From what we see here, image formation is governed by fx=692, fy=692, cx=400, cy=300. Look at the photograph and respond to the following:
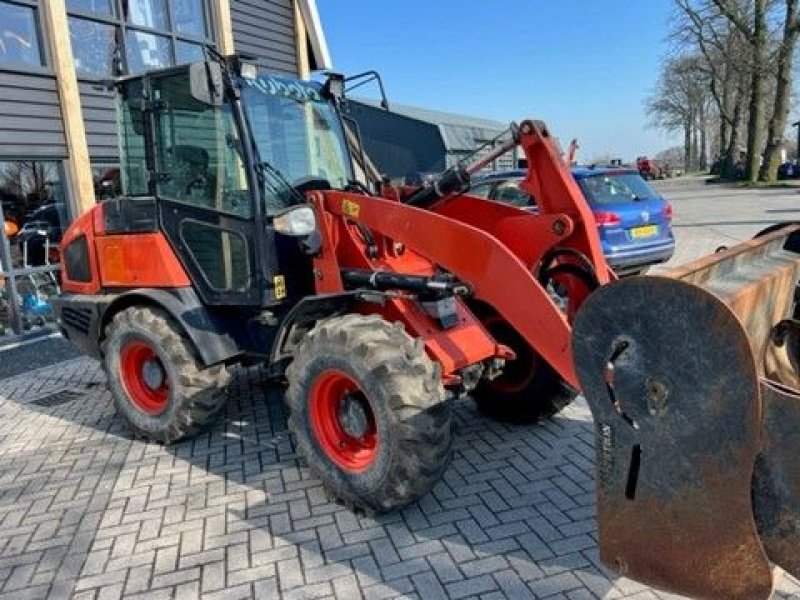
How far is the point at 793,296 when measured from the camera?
334cm

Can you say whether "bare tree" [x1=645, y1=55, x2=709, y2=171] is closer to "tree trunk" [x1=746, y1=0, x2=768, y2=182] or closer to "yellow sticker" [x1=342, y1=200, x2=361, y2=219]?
"tree trunk" [x1=746, y1=0, x2=768, y2=182]

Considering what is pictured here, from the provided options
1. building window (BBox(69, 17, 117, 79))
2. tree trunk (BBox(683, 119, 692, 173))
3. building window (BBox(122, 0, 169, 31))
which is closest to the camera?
building window (BBox(69, 17, 117, 79))

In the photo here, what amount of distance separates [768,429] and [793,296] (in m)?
1.43

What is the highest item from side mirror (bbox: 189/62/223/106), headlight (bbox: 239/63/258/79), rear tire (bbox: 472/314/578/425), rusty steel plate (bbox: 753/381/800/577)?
headlight (bbox: 239/63/258/79)

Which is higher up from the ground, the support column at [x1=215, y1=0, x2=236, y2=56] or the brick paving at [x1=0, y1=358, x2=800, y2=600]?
the support column at [x1=215, y1=0, x2=236, y2=56]

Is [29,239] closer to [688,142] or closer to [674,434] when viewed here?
[674,434]

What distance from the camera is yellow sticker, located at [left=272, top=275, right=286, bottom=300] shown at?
4.29 metres

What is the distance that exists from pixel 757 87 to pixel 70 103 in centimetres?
3086

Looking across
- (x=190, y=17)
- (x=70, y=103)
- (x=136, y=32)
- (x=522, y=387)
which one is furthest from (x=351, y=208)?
(x=190, y=17)

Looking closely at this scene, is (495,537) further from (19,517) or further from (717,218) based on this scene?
(717,218)

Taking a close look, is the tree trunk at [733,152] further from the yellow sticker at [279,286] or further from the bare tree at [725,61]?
the yellow sticker at [279,286]

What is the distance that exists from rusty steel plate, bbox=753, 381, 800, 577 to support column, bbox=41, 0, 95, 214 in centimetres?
839

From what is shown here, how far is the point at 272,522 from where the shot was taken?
3.72 metres

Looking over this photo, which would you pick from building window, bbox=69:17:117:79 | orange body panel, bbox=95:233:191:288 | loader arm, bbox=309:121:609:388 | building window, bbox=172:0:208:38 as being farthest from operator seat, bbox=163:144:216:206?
building window, bbox=172:0:208:38
